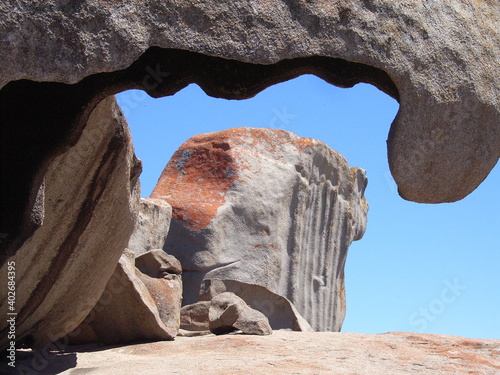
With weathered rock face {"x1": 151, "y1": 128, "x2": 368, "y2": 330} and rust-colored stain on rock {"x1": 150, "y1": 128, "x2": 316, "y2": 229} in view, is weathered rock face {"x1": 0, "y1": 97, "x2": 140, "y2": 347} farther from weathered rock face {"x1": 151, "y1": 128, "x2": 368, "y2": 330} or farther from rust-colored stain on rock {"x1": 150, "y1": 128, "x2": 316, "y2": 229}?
rust-colored stain on rock {"x1": 150, "y1": 128, "x2": 316, "y2": 229}

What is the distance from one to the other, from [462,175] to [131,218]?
2.12 meters

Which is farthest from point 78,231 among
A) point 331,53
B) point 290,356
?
point 331,53

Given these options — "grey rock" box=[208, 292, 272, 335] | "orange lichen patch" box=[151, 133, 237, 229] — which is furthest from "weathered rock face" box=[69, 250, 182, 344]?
"orange lichen patch" box=[151, 133, 237, 229]

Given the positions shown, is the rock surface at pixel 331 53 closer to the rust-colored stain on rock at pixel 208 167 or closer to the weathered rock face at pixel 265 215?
the weathered rock face at pixel 265 215

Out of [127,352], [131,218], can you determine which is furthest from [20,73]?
[127,352]

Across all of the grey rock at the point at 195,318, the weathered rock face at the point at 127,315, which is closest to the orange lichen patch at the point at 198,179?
the grey rock at the point at 195,318

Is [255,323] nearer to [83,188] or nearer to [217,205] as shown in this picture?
[83,188]

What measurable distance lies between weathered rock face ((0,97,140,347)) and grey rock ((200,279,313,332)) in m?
2.63

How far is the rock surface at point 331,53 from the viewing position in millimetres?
2293

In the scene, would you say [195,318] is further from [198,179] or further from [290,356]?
[198,179]

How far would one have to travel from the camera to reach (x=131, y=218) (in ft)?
14.1

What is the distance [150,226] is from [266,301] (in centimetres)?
133

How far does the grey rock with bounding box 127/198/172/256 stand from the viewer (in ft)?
22.3

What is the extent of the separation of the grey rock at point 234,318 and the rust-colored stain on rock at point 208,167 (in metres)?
2.38
